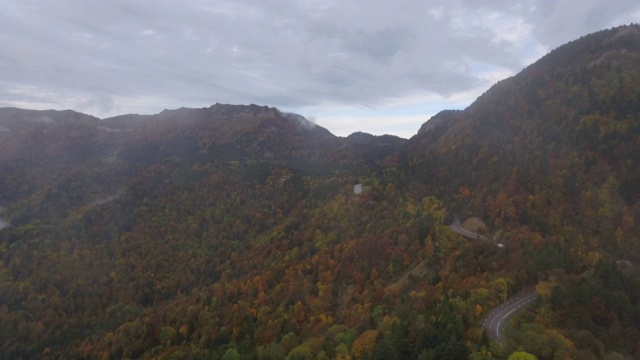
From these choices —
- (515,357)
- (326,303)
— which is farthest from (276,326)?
(515,357)

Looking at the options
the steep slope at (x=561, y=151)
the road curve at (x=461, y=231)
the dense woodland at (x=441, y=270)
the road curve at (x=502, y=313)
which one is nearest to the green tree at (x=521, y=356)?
the dense woodland at (x=441, y=270)

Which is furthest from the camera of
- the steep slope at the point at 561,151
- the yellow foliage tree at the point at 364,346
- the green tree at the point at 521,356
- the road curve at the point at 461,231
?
the road curve at the point at 461,231

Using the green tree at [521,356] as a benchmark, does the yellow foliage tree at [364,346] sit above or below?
below

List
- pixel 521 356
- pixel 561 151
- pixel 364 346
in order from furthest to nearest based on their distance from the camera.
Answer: pixel 561 151, pixel 364 346, pixel 521 356

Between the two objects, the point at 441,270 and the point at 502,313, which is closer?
the point at 502,313

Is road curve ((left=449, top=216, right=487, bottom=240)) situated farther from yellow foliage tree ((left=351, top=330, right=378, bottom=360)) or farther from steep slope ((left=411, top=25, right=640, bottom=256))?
yellow foliage tree ((left=351, top=330, right=378, bottom=360))

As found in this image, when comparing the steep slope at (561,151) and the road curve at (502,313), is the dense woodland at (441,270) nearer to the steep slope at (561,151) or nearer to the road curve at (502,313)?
the steep slope at (561,151)

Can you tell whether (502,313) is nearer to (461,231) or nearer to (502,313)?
(502,313)

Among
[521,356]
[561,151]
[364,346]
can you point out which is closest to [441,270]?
[364,346]

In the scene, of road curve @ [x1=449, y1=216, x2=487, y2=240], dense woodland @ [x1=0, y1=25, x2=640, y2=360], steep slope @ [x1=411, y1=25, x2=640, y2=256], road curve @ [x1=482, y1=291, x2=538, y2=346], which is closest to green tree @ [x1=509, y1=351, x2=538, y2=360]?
dense woodland @ [x1=0, y1=25, x2=640, y2=360]
